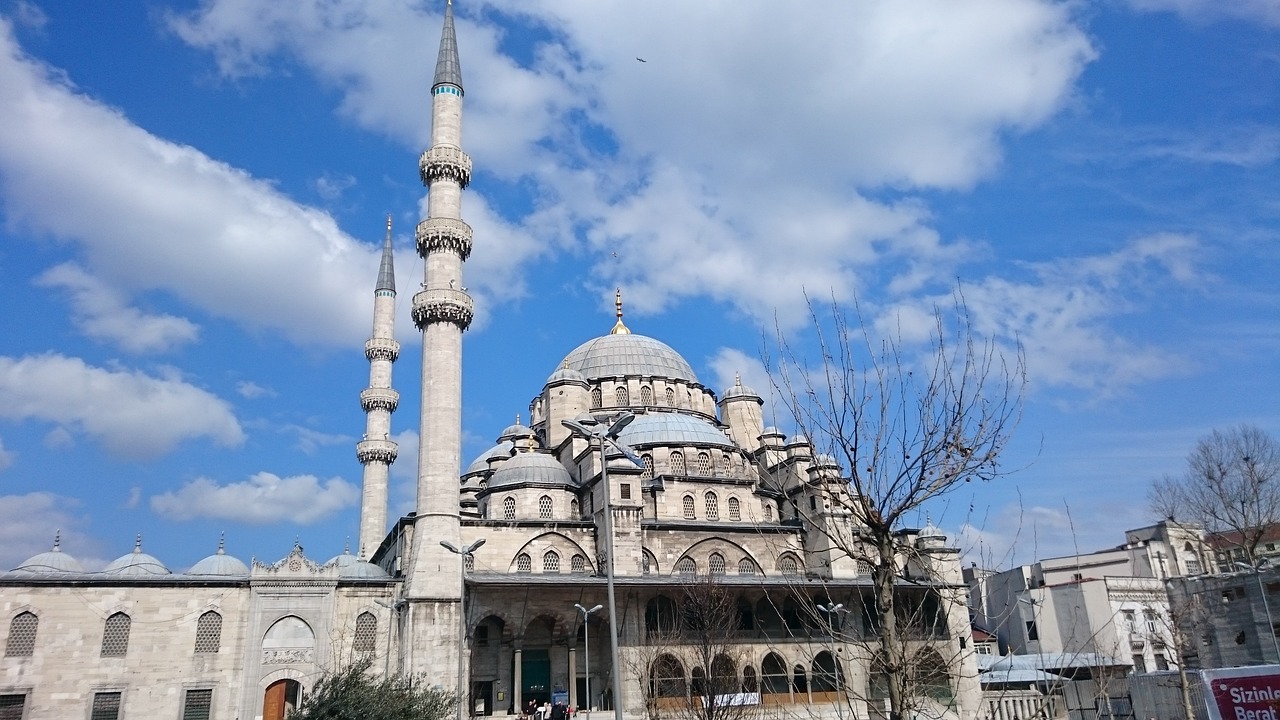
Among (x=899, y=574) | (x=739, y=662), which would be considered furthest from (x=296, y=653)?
(x=899, y=574)

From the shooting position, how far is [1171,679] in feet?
77.6

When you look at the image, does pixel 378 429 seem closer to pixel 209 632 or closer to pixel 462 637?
pixel 209 632

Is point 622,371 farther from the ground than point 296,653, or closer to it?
farther from the ground

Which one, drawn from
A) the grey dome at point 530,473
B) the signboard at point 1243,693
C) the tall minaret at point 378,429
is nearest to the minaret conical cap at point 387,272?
the tall minaret at point 378,429

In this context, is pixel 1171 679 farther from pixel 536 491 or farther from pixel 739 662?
pixel 536 491

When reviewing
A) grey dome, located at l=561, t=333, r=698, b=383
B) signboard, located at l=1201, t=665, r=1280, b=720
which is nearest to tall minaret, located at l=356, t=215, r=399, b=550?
grey dome, located at l=561, t=333, r=698, b=383

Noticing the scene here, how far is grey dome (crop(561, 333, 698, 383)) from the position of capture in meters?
41.6

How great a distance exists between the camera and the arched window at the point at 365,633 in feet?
86.2

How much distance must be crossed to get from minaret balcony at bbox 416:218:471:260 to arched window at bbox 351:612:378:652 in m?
12.5

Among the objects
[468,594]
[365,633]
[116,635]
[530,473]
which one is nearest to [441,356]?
[530,473]

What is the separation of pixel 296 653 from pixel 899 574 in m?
23.2

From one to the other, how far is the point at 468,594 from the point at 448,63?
19.6 meters

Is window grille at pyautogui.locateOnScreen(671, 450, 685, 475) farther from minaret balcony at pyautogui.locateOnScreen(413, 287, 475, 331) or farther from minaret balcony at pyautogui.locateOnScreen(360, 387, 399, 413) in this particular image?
minaret balcony at pyautogui.locateOnScreen(360, 387, 399, 413)

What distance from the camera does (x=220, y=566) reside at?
3039 cm
